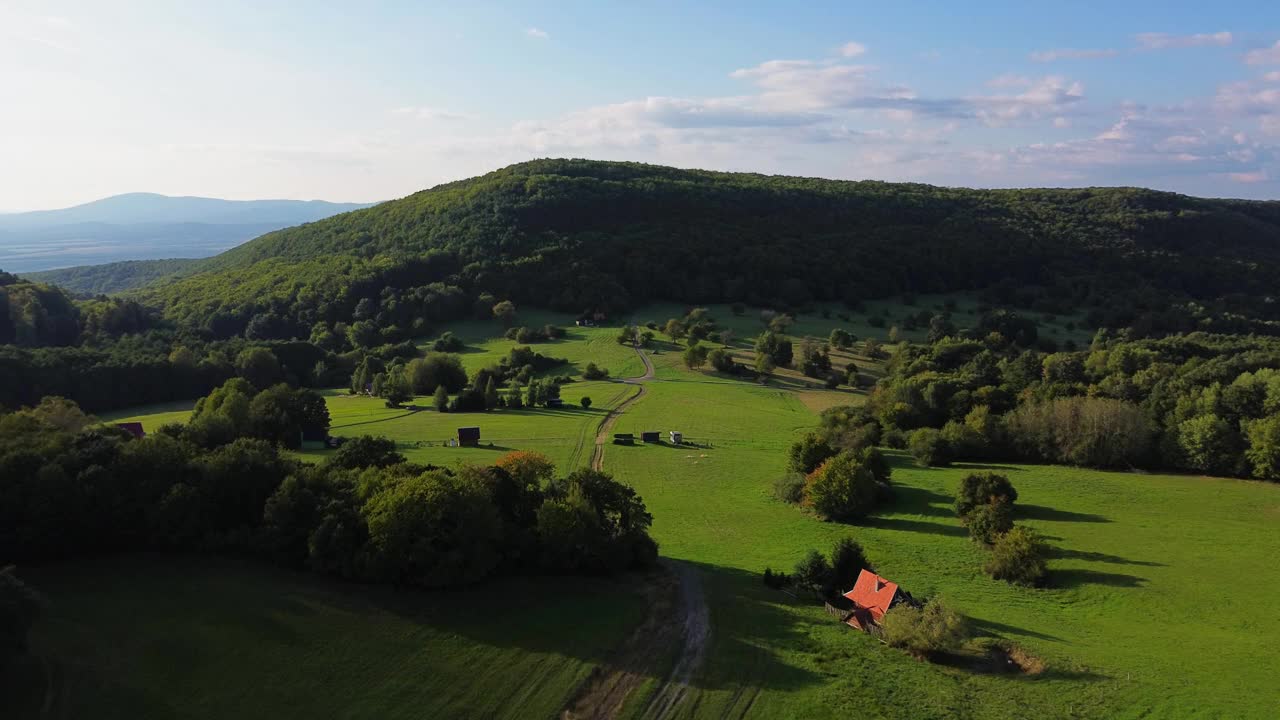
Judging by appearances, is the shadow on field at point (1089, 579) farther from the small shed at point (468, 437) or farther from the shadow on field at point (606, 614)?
the small shed at point (468, 437)

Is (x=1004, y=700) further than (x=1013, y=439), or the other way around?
(x=1013, y=439)

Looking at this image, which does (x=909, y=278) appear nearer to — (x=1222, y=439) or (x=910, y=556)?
(x=1222, y=439)

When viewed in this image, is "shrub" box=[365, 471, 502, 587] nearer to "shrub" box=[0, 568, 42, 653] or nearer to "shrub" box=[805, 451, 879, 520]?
"shrub" box=[0, 568, 42, 653]

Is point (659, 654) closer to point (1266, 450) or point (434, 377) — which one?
point (1266, 450)

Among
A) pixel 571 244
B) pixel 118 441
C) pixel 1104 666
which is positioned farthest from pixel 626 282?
pixel 1104 666

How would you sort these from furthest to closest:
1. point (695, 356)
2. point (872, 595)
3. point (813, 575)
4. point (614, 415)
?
1. point (695, 356)
2. point (614, 415)
3. point (813, 575)
4. point (872, 595)

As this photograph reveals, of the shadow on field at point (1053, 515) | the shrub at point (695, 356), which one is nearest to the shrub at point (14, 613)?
the shadow on field at point (1053, 515)

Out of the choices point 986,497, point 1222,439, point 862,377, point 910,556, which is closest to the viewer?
point 910,556

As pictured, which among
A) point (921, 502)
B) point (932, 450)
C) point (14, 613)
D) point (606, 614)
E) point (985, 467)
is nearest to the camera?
point (14, 613)

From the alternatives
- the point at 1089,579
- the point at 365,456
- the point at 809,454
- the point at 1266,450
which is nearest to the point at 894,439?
the point at 809,454
